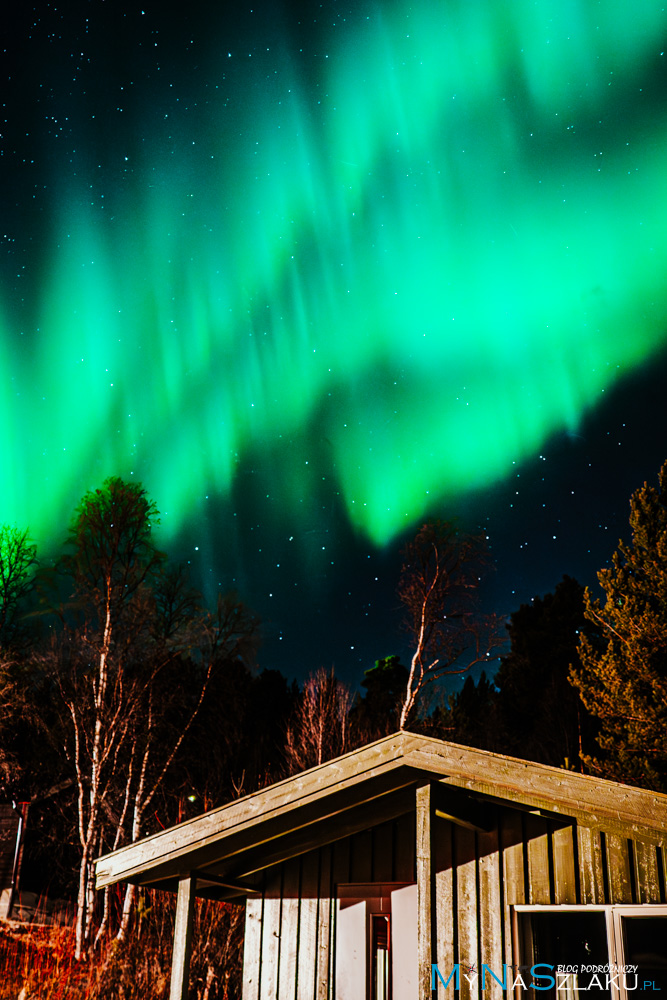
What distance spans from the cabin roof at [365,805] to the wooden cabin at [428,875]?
2 centimetres

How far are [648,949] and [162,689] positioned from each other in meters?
16.4

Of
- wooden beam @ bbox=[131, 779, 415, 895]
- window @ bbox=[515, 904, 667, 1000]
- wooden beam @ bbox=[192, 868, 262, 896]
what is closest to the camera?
window @ bbox=[515, 904, 667, 1000]

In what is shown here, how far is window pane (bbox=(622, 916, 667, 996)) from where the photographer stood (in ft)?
22.2

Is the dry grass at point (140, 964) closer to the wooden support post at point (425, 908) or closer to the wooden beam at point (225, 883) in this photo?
the wooden beam at point (225, 883)

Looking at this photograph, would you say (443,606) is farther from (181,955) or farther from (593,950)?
(181,955)

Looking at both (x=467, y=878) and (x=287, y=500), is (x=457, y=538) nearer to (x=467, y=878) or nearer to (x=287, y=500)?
(x=287, y=500)

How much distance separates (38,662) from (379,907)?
1303 centimetres

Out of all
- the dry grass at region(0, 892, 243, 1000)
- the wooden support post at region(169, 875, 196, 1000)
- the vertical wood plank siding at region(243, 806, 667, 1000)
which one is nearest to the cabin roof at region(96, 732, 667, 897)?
the vertical wood plank siding at region(243, 806, 667, 1000)

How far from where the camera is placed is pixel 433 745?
6355mm

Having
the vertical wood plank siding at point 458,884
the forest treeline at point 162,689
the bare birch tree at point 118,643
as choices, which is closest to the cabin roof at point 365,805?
the vertical wood plank siding at point 458,884

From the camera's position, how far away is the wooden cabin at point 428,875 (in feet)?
20.8

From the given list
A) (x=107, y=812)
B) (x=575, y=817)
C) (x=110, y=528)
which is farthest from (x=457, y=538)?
(x=575, y=817)

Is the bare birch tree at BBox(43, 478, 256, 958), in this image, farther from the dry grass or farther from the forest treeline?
the dry grass

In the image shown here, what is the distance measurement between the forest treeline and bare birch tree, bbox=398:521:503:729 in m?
0.04
